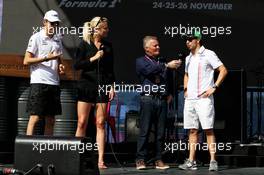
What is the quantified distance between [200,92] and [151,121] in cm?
62

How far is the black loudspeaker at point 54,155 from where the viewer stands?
4.60 metres

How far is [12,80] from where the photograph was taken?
6.91m

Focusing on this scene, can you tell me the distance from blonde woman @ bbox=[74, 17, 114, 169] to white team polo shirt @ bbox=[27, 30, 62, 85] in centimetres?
30

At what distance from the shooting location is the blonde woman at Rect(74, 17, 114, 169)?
592 cm

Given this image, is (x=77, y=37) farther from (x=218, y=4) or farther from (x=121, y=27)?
(x=218, y=4)

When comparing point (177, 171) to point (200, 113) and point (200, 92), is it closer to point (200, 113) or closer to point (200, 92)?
point (200, 113)

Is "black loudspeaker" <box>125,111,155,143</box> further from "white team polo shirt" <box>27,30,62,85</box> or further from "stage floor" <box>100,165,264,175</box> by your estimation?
"white team polo shirt" <box>27,30,62,85</box>

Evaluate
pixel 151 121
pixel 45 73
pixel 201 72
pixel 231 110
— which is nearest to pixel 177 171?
pixel 151 121

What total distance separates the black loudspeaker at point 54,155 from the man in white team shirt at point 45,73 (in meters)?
0.84

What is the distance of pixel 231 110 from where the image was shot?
7.47 m

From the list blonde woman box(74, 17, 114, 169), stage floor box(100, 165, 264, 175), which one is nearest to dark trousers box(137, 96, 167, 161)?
stage floor box(100, 165, 264, 175)

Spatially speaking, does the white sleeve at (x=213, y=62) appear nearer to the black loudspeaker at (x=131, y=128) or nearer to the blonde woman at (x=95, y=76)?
the blonde woman at (x=95, y=76)

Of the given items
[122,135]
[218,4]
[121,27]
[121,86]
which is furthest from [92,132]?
[218,4]

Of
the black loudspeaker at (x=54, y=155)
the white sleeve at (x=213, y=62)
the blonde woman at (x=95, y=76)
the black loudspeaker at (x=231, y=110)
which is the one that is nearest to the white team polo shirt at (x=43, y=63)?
the blonde woman at (x=95, y=76)
